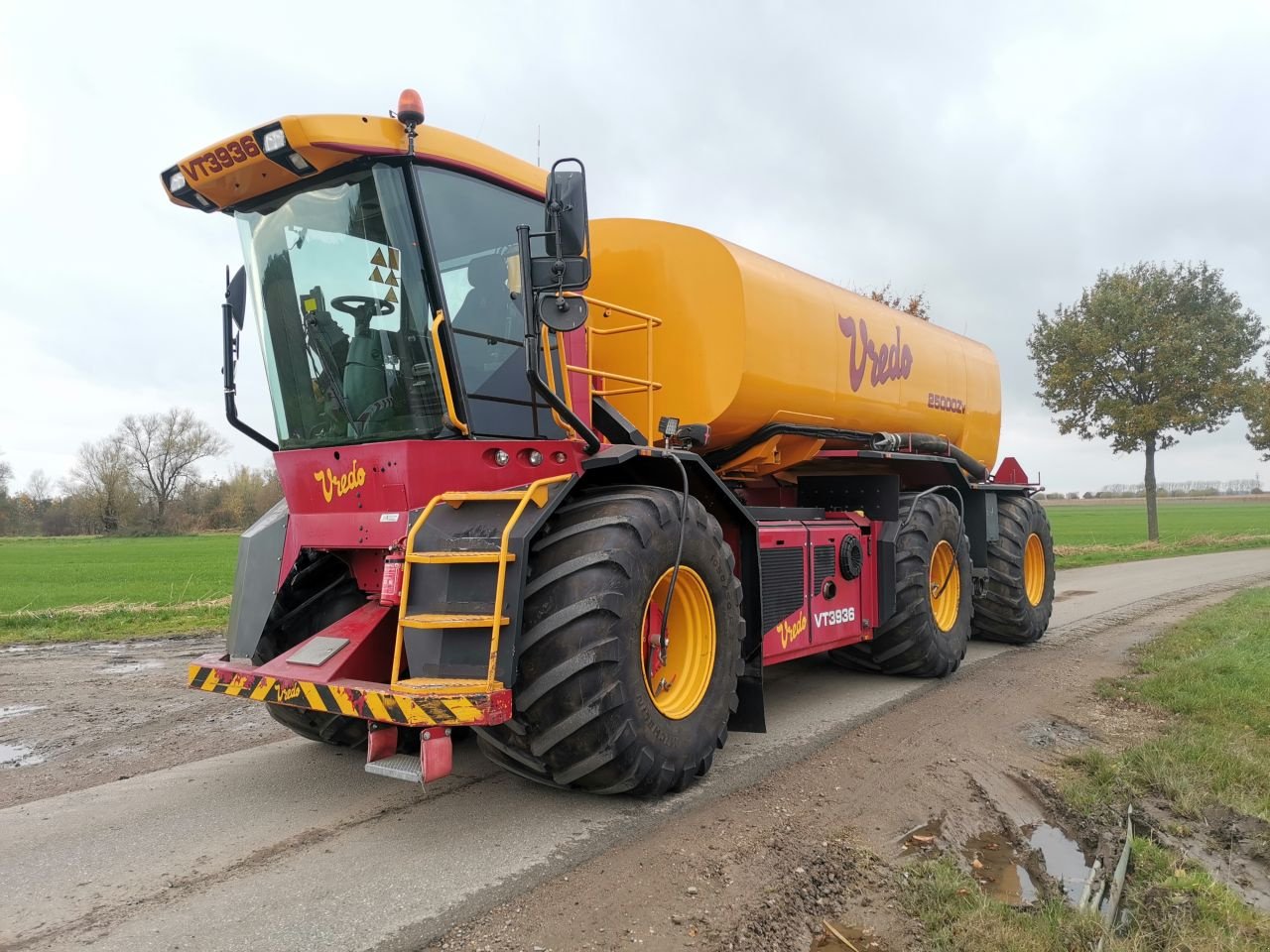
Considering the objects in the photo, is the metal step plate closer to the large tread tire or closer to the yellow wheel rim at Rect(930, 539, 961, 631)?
the large tread tire

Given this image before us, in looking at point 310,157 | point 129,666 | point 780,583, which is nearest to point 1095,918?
point 780,583

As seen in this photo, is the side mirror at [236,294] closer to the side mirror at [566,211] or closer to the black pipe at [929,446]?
the side mirror at [566,211]

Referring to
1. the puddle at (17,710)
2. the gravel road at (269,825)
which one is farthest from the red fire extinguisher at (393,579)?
the puddle at (17,710)

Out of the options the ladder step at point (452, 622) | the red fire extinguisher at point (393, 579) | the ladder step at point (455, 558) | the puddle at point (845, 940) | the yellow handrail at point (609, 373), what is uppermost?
the yellow handrail at point (609, 373)

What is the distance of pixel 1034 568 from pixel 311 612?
818 cm

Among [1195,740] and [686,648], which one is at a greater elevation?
[686,648]

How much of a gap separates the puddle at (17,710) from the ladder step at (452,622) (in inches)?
188

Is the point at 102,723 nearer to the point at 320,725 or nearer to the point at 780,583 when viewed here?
the point at 320,725

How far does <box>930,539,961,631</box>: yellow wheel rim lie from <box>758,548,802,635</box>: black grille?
2118mm

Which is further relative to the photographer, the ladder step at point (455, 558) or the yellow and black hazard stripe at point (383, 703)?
the ladder step at point (455, 558)

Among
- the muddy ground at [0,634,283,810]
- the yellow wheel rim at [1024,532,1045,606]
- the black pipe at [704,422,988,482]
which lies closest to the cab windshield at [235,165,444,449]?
the muddy ground at [0,634,283,810]

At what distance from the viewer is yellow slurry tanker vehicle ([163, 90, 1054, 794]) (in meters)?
3.80

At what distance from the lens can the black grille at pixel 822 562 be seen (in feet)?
20.8

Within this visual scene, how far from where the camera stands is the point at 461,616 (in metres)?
3.72
